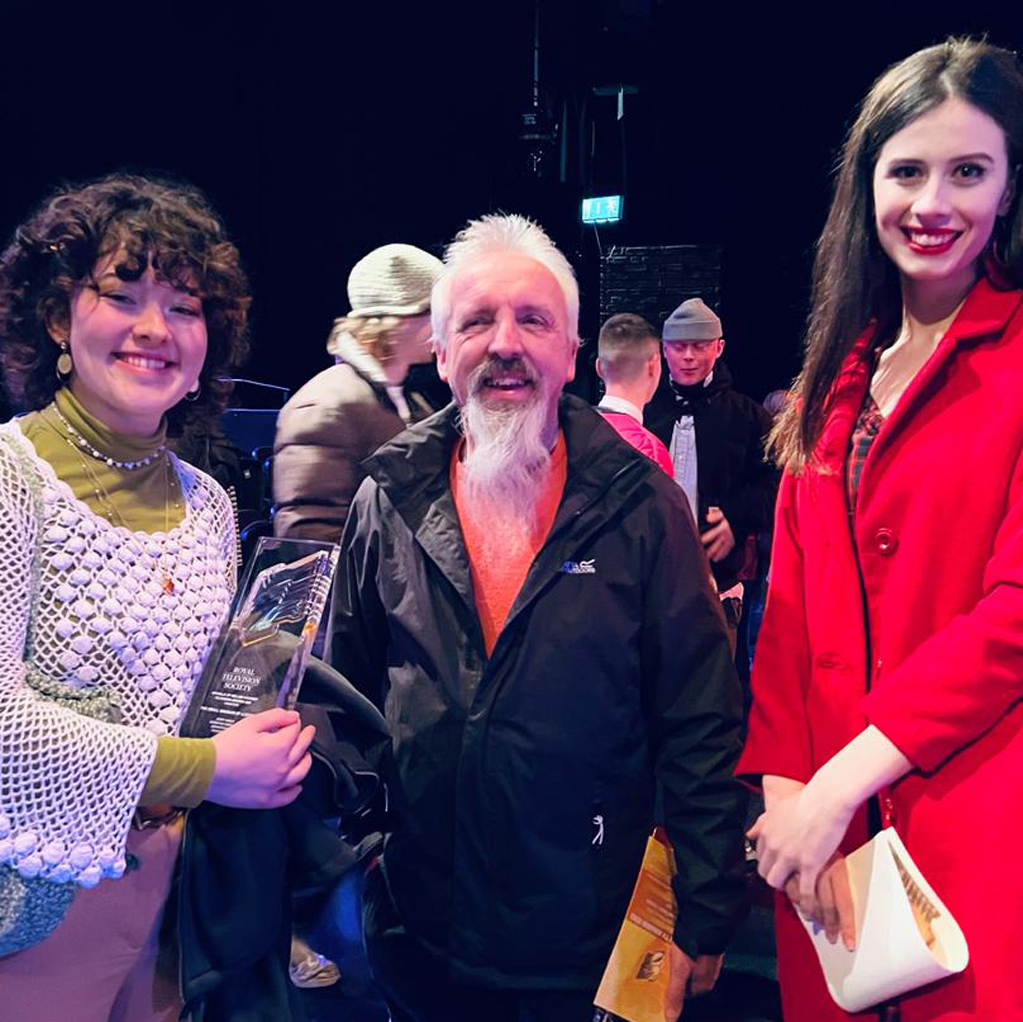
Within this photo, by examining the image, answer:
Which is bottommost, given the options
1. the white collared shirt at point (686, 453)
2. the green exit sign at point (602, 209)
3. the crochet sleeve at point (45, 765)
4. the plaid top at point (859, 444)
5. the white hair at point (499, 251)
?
the white collared shirt at point (686, 453)

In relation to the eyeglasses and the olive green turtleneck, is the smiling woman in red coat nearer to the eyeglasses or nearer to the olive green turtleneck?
the olive green turtleneck

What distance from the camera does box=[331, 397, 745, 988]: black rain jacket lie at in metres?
1.53

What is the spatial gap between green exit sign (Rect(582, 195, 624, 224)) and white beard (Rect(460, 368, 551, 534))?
6767 millimetres

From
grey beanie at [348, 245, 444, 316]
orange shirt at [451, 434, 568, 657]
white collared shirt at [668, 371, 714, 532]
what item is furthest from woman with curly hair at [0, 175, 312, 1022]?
white collared shirt at [668, 371, 714, 532]

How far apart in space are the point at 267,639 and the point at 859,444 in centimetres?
85

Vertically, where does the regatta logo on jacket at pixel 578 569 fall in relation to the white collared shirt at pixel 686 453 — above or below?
above

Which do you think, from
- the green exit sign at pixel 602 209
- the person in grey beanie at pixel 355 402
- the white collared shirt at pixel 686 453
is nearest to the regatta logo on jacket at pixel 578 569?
the person in grey beanie at pixel 355 402

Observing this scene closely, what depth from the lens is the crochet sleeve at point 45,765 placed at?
1.13m

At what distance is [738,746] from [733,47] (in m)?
7.25

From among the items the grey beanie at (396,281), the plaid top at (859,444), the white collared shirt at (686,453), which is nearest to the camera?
the plaid top at (859,444)

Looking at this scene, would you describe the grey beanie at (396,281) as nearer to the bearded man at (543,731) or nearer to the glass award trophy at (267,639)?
the bearded man at (543,731)

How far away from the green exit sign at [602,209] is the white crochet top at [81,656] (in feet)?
23.7

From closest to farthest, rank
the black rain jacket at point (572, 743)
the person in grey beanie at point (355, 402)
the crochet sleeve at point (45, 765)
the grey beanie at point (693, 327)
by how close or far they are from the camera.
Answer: the crochet sleeve at point (45, 765), the black rain jacket at point (572, 743), the person in grey beanie at point (355, 402), the grey beanie at point (693, 327)

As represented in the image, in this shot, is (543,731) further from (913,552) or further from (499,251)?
(499,251)
